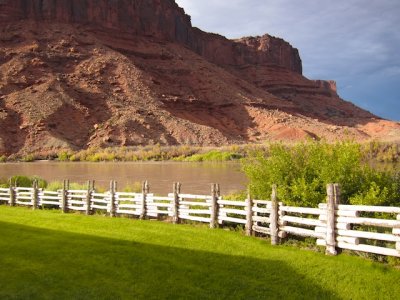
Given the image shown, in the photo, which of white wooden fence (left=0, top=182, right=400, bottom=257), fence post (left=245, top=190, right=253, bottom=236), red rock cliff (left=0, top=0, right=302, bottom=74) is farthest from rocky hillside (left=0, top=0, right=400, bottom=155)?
fence post (left=245, top=190, right=253, bottom=236)

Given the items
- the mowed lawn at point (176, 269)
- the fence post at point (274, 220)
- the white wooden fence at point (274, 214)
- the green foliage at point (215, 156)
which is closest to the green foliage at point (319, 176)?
the white wooden fence at point (274, 214)

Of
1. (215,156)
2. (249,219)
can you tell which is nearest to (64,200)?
(249,219)

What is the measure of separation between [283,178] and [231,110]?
279ft

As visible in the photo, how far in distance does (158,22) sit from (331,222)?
118045mm

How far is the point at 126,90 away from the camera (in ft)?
286

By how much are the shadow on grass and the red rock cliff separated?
9941 centimetres

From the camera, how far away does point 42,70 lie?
8519 cm

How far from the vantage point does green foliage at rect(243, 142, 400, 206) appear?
12.5 meters

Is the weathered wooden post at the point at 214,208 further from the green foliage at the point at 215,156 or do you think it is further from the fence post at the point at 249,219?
the green foliage at the point at 215,156

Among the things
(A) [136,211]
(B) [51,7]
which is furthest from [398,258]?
(B) [51,7]

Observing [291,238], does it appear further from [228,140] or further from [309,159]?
[228,140]

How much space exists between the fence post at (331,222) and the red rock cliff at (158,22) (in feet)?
332

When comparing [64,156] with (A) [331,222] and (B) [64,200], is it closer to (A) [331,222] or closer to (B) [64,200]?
(B) [64,200]

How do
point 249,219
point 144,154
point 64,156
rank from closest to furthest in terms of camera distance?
point 249,219, point 144,154, point 64,156
